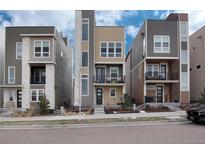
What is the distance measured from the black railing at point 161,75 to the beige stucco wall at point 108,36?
11.9 ft

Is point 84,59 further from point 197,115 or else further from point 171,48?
point 197,115

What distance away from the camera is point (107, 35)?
26.6 m

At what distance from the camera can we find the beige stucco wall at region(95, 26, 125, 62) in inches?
1039

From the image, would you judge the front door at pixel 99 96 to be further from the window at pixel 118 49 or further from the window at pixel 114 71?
the window at pixel 118 49

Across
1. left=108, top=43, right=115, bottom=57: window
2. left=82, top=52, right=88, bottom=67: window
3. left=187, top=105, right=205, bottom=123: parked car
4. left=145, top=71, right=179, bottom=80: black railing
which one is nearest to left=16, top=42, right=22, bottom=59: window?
left=82, top=52, right=88, bottom=67: window

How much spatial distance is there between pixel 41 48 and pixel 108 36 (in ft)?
24.8

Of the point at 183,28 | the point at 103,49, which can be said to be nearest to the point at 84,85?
the point at 103,49

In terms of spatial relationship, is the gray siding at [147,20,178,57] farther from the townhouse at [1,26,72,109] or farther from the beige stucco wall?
the townhouse at [1,26,72,109]

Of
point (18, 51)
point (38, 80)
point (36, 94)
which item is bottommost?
point (36, 94)

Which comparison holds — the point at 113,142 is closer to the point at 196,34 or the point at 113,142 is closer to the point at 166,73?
the point at 166,73

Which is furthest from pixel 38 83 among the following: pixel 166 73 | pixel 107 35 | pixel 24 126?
pixel 166 73

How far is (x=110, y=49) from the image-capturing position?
26438 mm

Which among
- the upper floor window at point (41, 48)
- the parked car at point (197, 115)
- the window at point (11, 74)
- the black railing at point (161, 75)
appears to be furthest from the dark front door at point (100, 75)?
the parked car at point (197, 115)

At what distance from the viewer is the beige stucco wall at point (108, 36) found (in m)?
26.4
